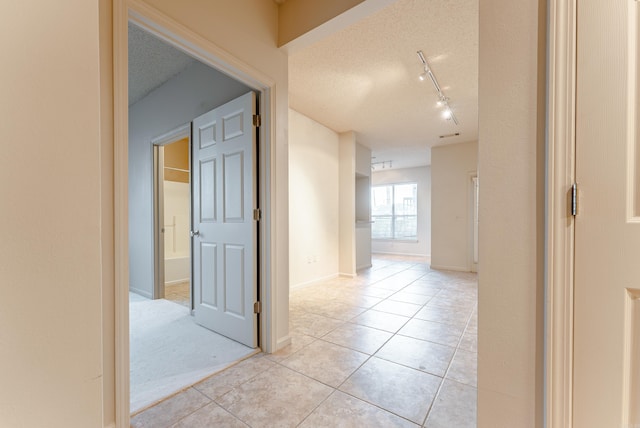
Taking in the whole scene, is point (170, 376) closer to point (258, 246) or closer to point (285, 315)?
point (285, 315)

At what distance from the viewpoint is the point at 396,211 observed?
841 cm

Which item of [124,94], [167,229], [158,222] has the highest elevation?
[124,94]

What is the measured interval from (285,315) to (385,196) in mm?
7106

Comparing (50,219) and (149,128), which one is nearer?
(50,219)

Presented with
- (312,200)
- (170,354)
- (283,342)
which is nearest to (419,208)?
(312,200)

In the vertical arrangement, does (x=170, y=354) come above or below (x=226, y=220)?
below

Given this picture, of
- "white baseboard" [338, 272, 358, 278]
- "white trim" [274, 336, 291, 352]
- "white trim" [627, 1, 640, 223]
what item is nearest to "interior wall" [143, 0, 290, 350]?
"white trim" [274, 336, 291, 352]

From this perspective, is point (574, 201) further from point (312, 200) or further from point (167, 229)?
point (167, 229)

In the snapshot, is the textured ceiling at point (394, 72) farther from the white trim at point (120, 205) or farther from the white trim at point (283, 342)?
the white trim at point (283, 342)

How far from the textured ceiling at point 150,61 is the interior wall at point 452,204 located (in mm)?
4923

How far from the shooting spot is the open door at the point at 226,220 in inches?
82.6

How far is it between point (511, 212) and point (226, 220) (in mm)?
2043

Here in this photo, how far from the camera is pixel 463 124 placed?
439cm

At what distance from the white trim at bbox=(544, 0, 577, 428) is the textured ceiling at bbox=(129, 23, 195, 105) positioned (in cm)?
283
